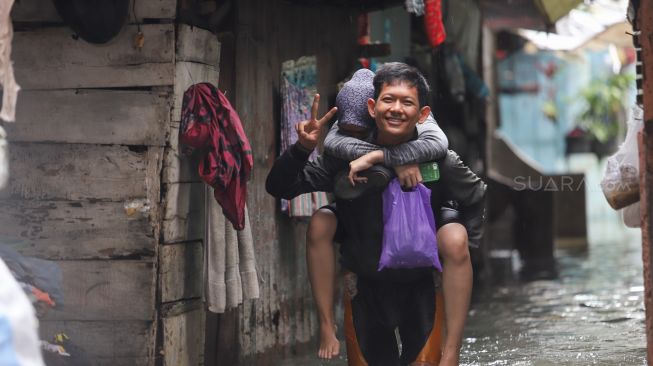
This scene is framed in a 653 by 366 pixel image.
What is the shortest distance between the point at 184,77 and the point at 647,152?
2450 mm

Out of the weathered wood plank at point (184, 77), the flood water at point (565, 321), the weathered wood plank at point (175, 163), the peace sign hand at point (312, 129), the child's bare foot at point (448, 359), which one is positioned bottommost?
the flood water at point (565, 321)

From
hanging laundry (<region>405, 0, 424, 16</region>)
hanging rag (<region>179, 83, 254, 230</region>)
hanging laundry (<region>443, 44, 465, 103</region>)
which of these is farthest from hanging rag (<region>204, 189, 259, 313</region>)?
hanging laundry (<region>443, 44, 465, 103</region>)

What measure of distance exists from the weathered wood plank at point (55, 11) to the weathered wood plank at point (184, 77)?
28 cm

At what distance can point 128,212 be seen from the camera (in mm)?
5332

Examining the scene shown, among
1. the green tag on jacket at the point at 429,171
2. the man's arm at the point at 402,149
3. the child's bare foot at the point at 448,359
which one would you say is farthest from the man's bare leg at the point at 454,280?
the man's arm at the point at 402,149

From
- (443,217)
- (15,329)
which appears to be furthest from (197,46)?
(15,329)

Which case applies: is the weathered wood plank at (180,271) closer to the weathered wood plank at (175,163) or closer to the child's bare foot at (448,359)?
the weathered wood plank at (175,163)

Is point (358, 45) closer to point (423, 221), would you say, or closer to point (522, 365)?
point (522, 365)

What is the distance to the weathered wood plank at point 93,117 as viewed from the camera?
210 inches

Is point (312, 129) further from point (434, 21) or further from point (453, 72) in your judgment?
point (453, 72)

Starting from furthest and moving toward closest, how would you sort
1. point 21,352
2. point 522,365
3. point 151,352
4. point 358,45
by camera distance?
point 358,45 → point 522,365 → point 151,352 → point 21,352

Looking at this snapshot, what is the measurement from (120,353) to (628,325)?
14.7ft

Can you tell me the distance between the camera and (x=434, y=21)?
8.76 meters

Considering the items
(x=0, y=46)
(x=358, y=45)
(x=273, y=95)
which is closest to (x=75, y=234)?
(x=0, y=46)
